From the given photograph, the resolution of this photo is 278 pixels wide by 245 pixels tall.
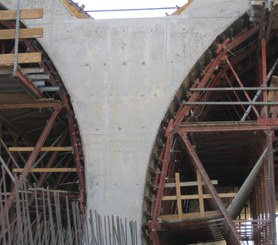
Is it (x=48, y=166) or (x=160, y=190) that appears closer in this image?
(x=160, y=190)

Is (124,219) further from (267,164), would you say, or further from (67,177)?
(67,177)

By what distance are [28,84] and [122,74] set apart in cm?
243

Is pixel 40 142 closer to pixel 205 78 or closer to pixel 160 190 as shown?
pixel 160 190

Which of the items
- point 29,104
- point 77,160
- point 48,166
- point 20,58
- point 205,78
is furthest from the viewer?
point 48,166

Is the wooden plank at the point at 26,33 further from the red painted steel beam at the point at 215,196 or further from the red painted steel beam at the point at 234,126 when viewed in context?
the red painted steel beam at the point at 234,126

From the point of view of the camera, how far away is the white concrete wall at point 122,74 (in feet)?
50.9

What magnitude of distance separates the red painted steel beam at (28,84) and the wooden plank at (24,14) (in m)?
1.45

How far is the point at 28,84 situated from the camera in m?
A: 15.3

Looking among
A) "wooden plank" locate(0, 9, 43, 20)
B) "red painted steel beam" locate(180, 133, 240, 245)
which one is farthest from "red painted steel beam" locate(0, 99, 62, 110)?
"red painted steel beam" locate(180, 133, 240, 245)

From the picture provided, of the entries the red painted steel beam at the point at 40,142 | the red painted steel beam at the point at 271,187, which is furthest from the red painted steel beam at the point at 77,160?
Answer: the red painted steel beam at the point at 271,187

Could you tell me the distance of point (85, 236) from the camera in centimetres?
1251

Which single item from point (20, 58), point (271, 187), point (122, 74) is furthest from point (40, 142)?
point (271, 187)

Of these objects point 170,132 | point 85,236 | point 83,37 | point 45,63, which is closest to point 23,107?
point 45,63

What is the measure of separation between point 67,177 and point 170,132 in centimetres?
572
